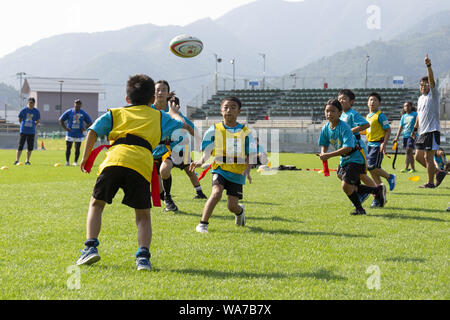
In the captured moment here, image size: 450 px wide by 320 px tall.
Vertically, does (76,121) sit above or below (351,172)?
above

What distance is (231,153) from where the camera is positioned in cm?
595

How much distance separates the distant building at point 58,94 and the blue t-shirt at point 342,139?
79.0 metres

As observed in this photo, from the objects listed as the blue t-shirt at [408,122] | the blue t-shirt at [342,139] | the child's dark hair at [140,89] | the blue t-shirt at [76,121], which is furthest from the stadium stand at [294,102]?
the child's dark hair at [140,89]

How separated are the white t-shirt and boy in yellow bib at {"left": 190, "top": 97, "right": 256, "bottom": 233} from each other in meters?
5.34

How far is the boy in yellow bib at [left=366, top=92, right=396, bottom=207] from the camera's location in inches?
354

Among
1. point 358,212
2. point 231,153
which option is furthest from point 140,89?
point 358,212

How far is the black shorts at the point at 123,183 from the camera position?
13.4 ft

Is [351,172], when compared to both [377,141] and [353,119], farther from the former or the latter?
[377,141]

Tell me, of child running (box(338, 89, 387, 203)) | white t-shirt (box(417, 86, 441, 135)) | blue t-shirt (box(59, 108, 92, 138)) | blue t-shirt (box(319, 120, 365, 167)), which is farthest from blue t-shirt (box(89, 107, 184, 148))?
blue t-shirt (box(59, 108, 92, 138))

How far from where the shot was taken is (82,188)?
996cm

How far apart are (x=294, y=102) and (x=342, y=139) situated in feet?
124

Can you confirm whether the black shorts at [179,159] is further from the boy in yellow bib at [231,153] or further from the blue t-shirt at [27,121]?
the blue t-shirt at [27,121]

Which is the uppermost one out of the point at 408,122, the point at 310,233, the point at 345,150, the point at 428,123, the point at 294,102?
the point at 294,102

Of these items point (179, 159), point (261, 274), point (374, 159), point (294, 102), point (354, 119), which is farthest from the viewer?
point (294, 102)
